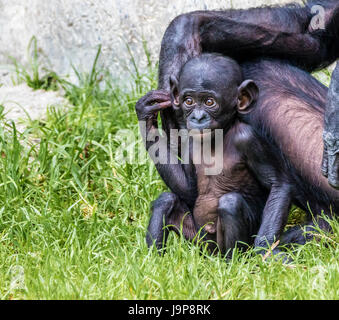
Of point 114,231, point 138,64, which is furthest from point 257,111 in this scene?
point 138,64

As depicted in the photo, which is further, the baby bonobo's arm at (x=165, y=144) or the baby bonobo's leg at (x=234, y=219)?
the baby bonobo's arm at (x=165, y=144)

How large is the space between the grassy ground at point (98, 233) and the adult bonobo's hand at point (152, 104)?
699mm

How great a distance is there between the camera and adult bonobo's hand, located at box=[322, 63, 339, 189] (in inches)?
139

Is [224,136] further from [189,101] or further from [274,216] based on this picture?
[274,216]

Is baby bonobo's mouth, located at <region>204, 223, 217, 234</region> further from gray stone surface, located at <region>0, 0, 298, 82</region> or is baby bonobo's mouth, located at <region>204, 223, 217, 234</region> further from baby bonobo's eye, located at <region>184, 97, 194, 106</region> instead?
gray stone surface, located at <region>0, 0, 298, 82</region>

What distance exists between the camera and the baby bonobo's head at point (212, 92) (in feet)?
13.8

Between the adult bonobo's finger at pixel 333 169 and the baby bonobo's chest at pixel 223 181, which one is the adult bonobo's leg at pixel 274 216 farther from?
the adult bonobo's finger at pixel 333 169

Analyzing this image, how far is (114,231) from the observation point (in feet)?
15.6

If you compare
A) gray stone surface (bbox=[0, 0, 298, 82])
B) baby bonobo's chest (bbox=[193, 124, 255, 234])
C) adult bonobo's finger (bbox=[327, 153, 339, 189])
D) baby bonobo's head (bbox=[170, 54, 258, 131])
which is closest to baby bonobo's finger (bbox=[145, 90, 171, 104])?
baby bonobo's head (bbox=[170, 54, 258, 131])

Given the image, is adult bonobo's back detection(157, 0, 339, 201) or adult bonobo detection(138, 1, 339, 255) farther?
adult bonobo's back detection(157, 0, 339, 201)

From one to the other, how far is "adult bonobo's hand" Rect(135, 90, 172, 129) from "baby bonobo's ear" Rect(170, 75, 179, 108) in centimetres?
4

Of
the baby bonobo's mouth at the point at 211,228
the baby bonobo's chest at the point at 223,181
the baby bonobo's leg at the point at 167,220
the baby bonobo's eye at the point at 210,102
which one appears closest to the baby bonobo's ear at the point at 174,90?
the baby bonobo's eye at the point at 210,102

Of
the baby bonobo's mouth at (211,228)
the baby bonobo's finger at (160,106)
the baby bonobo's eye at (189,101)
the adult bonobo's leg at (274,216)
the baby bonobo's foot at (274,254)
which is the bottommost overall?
the baby bonobo's mouth at (211,228)

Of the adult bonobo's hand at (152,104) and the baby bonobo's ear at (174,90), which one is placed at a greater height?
the baby bonobo's ear at (174,90)
